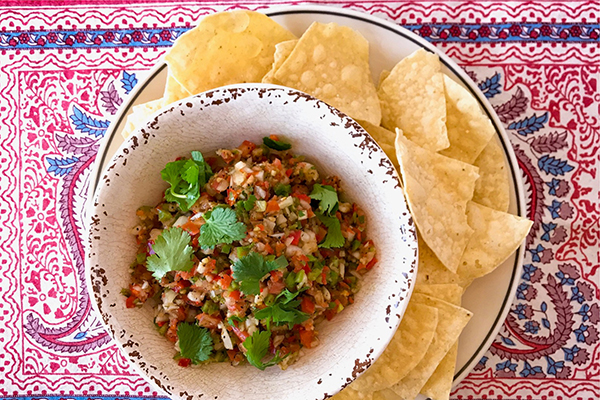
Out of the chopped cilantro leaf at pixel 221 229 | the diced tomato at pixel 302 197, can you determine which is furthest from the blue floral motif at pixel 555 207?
the chopped cilantro leaf at pixel 221 229

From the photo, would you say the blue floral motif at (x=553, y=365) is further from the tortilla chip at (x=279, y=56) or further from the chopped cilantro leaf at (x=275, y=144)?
the tortilla chip at (x=279, y=56)

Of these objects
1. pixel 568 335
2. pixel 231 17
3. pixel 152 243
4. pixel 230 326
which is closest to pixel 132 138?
pixel 152 243

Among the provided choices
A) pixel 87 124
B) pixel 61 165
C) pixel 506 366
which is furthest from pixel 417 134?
pixel 61 165

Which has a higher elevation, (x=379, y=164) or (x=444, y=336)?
(x=379, y=164)

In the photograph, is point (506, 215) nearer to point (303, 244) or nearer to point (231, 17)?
point (303, 244)

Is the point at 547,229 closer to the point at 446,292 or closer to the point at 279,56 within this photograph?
the point at 446,292

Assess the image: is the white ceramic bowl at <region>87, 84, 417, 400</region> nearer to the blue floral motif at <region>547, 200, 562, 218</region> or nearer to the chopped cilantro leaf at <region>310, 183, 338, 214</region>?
the chopped cilantro leaf at <region>310, 183, 338, 214</region>
